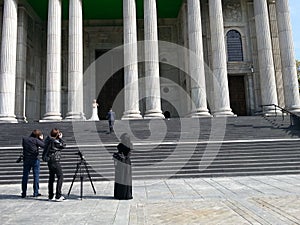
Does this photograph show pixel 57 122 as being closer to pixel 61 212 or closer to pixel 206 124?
pixel 206 124

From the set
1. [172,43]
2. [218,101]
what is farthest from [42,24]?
[218,101]

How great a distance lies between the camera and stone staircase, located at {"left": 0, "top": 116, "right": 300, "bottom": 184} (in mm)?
11969

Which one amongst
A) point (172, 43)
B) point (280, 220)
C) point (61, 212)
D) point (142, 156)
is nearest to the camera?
point (280, 220)

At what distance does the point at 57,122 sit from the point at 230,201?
50.8 feet

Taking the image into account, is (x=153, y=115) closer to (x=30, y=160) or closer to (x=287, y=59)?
(x=287, y=59)

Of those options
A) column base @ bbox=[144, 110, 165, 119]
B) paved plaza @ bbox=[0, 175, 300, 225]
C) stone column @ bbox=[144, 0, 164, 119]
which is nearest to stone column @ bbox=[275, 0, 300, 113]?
column base @ bbox=[144, 110, 165, 119]

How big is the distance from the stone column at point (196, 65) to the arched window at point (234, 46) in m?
6.44

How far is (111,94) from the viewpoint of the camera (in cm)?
3244

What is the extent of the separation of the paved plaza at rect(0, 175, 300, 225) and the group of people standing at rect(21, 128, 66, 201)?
326mm

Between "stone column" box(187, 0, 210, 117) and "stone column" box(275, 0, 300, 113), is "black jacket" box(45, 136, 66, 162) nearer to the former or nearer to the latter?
"stone column" box(187, 0, 210, 117)

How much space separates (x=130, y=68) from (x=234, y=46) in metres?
12.6

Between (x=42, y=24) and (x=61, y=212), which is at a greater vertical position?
(x=42, y=24)

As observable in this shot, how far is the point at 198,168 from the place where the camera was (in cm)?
1216

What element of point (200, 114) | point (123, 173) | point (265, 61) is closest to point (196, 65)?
point (200, 114)
